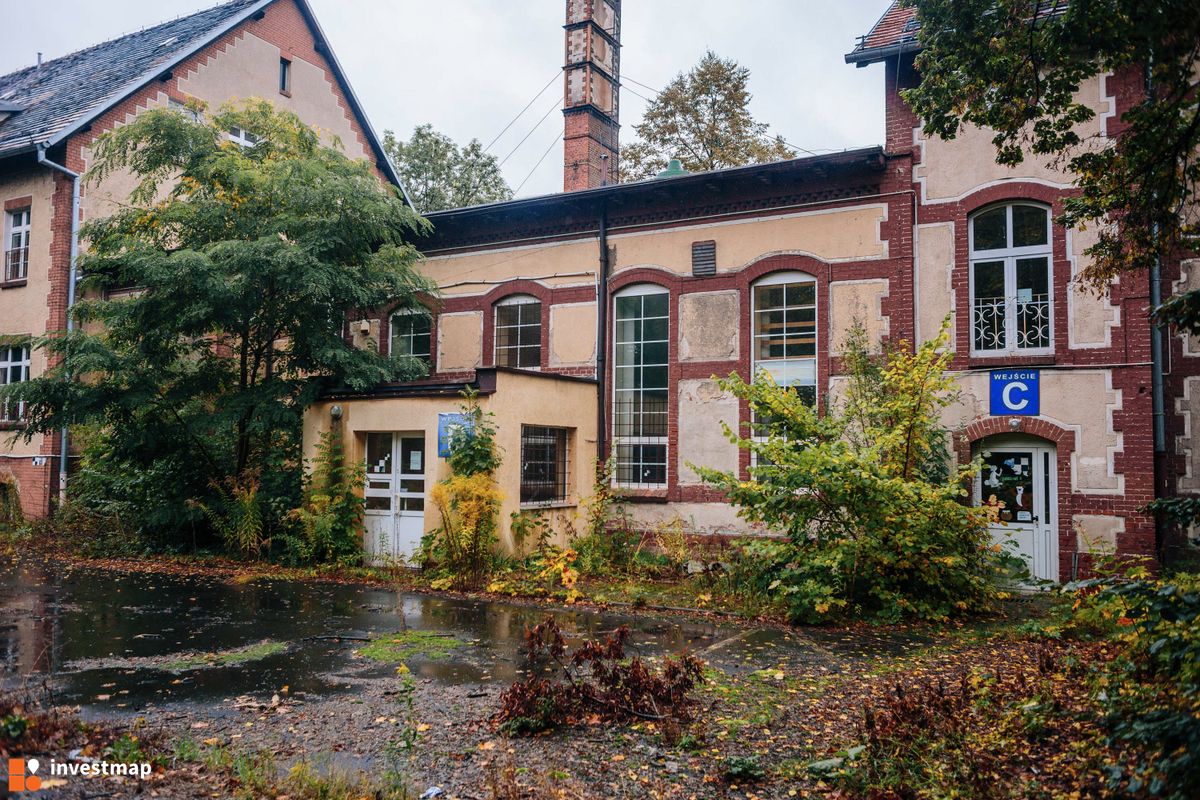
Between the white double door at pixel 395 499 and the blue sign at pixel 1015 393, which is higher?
the blue sign at pixel 1015 393

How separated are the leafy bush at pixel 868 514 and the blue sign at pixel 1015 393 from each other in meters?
2.72

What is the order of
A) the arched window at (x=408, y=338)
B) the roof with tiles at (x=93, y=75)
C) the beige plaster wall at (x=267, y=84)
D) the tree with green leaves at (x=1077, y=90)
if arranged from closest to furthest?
the tree with green leaves at (x=1077, y=90) → the arched window at (x=408, y=338) → the roof with tiles at (x=93, y=75) → the beige plaster wall at (x=267, y=84)

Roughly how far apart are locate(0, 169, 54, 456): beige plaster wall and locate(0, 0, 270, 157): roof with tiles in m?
0.96

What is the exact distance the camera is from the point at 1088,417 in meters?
11.8

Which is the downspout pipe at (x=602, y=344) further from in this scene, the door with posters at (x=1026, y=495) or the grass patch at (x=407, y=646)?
the grass patch at (x=407, y=646)

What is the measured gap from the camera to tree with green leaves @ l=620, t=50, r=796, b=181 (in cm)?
2666

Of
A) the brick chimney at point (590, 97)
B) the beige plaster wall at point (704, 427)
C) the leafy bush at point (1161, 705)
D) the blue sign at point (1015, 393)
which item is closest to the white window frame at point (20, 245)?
the brick chimney at point (590, 97)

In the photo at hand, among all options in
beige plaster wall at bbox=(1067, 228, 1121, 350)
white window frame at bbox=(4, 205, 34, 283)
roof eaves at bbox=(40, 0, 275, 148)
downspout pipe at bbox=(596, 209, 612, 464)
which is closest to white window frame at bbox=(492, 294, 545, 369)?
downspout pipe at bbox=(596, 209, 612, 464)

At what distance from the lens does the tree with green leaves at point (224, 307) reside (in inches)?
548

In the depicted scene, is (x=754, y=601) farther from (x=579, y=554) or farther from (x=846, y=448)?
(x=579, y=554)

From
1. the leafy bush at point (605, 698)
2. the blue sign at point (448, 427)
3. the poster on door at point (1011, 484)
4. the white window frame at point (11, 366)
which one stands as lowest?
the leafy bush at point (605, 698)

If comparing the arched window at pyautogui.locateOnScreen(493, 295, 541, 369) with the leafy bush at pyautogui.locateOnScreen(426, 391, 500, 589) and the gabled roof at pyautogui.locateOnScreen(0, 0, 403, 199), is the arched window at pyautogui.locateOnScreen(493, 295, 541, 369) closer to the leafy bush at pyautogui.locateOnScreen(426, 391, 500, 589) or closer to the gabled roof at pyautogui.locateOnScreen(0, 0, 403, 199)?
the leafy bush at pyautogui.locateOnScreen(426, 391, 500, 589)

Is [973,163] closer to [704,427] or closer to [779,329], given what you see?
[779,329]

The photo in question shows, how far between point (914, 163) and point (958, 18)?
22.7 ft
